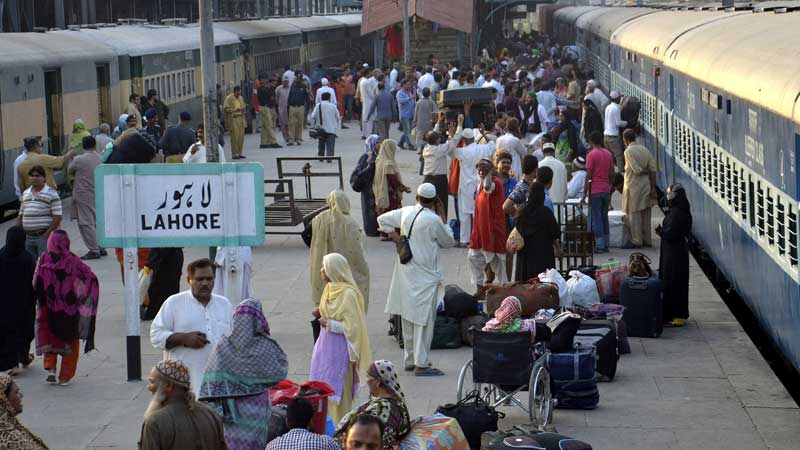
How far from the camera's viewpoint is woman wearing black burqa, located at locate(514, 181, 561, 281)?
14.0 m

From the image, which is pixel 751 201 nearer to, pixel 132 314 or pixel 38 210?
pixel 132 314

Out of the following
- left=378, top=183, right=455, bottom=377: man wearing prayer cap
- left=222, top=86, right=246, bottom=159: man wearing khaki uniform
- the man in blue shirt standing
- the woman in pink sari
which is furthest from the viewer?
the man in blue shirt standing

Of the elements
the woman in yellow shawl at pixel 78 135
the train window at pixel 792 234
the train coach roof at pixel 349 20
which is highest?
the train coach roof at pixel 349 20

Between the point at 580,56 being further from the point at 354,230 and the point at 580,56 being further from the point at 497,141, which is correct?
the point at 354,230

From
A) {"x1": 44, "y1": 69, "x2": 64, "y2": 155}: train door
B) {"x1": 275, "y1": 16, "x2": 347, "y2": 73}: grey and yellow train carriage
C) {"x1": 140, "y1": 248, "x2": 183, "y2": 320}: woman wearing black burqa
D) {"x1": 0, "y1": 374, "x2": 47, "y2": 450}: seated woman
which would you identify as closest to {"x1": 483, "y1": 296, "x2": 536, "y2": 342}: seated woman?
{"x1": 0, "y1": 374, "x2": 47, "y2": 450}: seated woman

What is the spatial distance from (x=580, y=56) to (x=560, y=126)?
92.2ft

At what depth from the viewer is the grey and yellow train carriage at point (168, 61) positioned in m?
30.3

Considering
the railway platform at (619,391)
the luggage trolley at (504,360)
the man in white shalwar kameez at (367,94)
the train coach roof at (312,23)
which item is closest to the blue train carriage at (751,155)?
the railway platform at (619,391)

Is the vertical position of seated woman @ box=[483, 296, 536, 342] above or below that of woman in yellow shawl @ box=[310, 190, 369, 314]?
below

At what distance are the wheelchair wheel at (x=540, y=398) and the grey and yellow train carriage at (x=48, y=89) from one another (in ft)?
42.9

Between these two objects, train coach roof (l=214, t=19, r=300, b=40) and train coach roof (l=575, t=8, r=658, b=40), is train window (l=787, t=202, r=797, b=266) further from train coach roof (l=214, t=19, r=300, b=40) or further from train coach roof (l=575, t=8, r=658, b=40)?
train coach roof (l=214, t=19, r=300, b=40)

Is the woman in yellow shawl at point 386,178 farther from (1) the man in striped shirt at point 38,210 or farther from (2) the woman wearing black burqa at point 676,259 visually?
(2) the woman wearing black burqa at point 676,259

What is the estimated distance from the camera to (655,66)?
2291 centimetres

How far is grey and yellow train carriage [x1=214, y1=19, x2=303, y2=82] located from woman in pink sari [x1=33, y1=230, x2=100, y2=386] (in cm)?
2972
